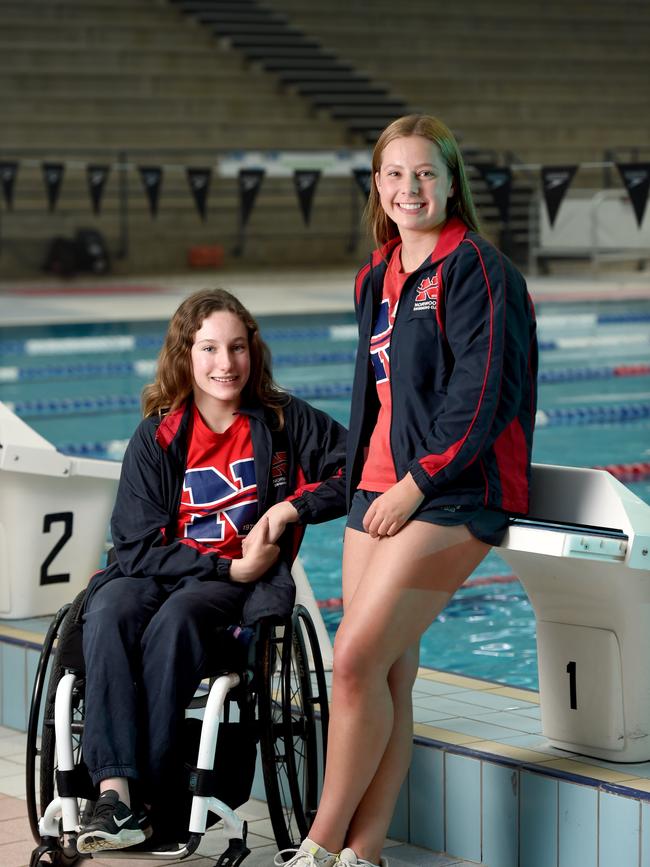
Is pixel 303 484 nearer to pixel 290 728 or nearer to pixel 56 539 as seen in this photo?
pixel 290 728

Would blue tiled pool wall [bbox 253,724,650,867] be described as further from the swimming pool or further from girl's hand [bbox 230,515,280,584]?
the swimming pool

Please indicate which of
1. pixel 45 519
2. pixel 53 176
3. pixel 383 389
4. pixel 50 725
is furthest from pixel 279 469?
pixel 53 176

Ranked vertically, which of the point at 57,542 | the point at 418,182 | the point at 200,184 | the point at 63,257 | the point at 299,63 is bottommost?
the point at 57,542

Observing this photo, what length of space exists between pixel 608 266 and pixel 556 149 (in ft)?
9.26

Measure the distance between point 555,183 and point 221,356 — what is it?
11.6m

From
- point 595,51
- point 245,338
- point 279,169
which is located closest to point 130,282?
point 279,169

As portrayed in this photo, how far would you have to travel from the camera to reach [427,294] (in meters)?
2.24

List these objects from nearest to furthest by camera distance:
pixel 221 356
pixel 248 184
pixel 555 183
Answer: pixel 221 356
pixel 555 183
pixel 248 184

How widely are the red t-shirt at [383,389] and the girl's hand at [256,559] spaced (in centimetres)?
22

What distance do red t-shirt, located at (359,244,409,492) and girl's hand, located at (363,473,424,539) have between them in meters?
0.08

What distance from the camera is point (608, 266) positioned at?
16938 millimetres

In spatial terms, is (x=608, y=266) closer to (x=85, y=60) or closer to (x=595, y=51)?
(x=595, y=51)

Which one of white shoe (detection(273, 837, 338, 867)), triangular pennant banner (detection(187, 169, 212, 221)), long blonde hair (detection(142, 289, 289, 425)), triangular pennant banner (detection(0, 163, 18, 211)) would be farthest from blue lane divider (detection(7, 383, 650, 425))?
triangular pennant banner (detection(0, 163, 18, 211))

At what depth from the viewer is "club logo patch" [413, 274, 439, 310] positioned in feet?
7.34
